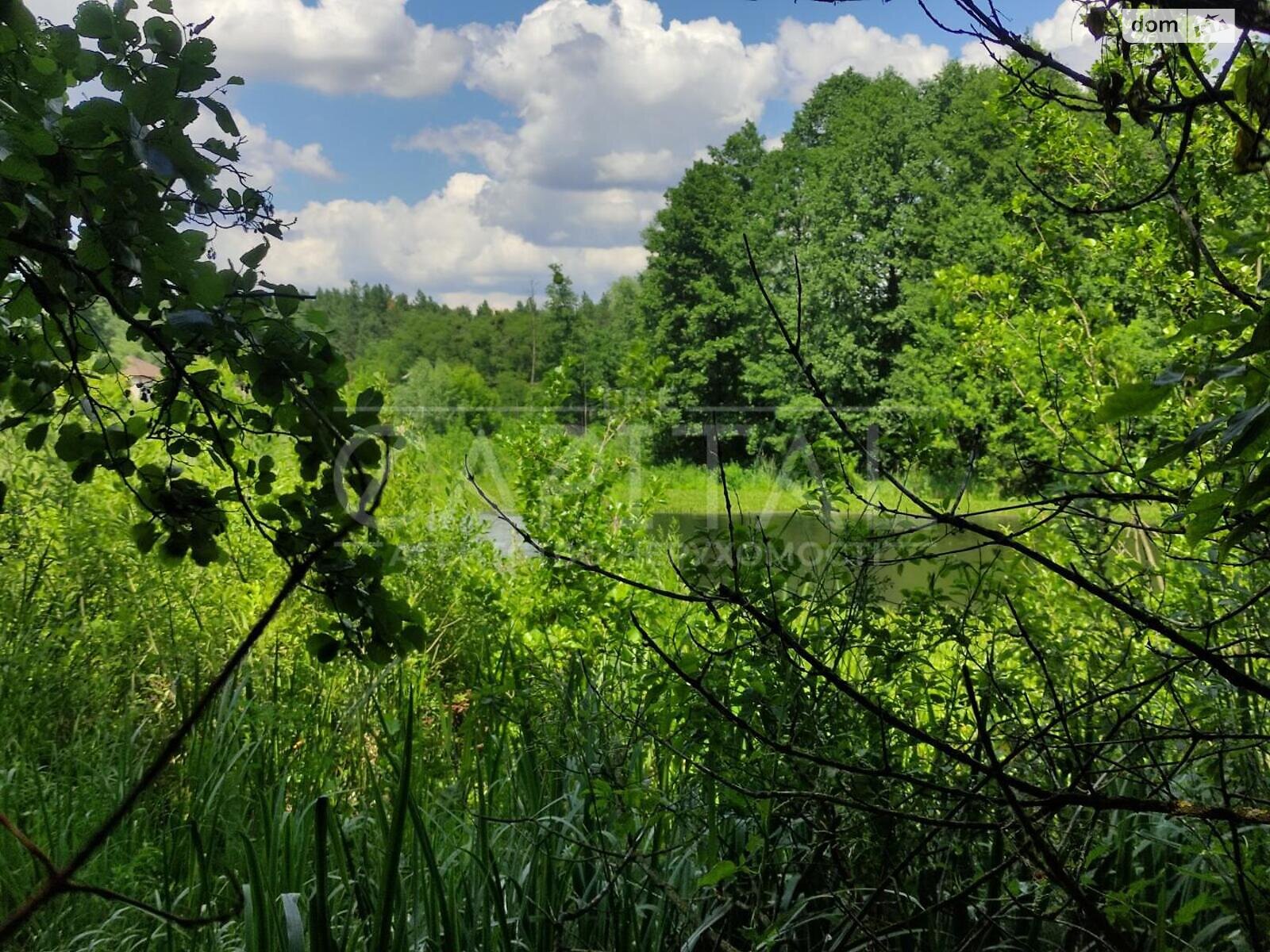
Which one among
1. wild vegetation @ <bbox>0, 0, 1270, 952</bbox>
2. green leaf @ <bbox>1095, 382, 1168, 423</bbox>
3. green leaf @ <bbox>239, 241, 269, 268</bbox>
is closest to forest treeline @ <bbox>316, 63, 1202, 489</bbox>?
wild vegetation @ <bbox>0, 0, 1270, 952</bbox>

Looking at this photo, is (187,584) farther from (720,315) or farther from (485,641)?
(720,315)

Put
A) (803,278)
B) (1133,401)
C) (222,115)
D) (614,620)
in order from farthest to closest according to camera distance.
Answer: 1. (803,278)
2. (614,620)
3. (222,115)
4. (1133,401)

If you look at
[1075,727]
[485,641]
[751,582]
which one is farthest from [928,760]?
[485,641]

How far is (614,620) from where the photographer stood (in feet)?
10.9

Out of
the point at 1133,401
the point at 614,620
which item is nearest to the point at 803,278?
the point at 614,620

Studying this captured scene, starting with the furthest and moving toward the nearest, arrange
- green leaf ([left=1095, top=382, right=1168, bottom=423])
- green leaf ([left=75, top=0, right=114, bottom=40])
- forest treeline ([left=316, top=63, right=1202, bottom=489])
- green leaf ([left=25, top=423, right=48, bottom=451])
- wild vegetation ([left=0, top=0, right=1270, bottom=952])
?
forest treeline ([left=316, top=63, right=1202, bottom=489]), green leaf ([left=25, top=423, right=48, bottom=451]), green leaf ([left=75, top=0, right=114, bottom=40]), wild vegetation ([left=0, top=0, right=1270, bottom=952]), green leaf ([left=1095, top=382, right=1168, bottom=423])

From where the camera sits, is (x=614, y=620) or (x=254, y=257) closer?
(x=254, y=257)

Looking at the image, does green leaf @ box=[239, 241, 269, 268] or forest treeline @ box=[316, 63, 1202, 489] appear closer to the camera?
green leaf @ box=[239, 241, 269, 268]

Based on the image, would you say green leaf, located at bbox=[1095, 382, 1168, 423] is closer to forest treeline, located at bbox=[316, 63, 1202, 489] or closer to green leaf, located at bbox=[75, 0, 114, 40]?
green leaf, located at bbox=[75, 0, 114, 40]

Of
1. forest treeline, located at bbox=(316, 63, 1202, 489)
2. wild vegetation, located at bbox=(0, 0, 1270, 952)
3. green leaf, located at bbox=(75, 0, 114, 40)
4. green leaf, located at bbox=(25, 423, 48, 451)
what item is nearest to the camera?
wild vegetation, located at bbox=(0, 0, 1270, 952)

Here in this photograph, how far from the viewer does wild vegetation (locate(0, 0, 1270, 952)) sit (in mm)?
987

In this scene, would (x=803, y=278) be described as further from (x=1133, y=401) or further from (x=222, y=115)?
(x=1133, y=401)

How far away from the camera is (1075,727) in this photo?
1.82m

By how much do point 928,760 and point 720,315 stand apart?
805 inches
